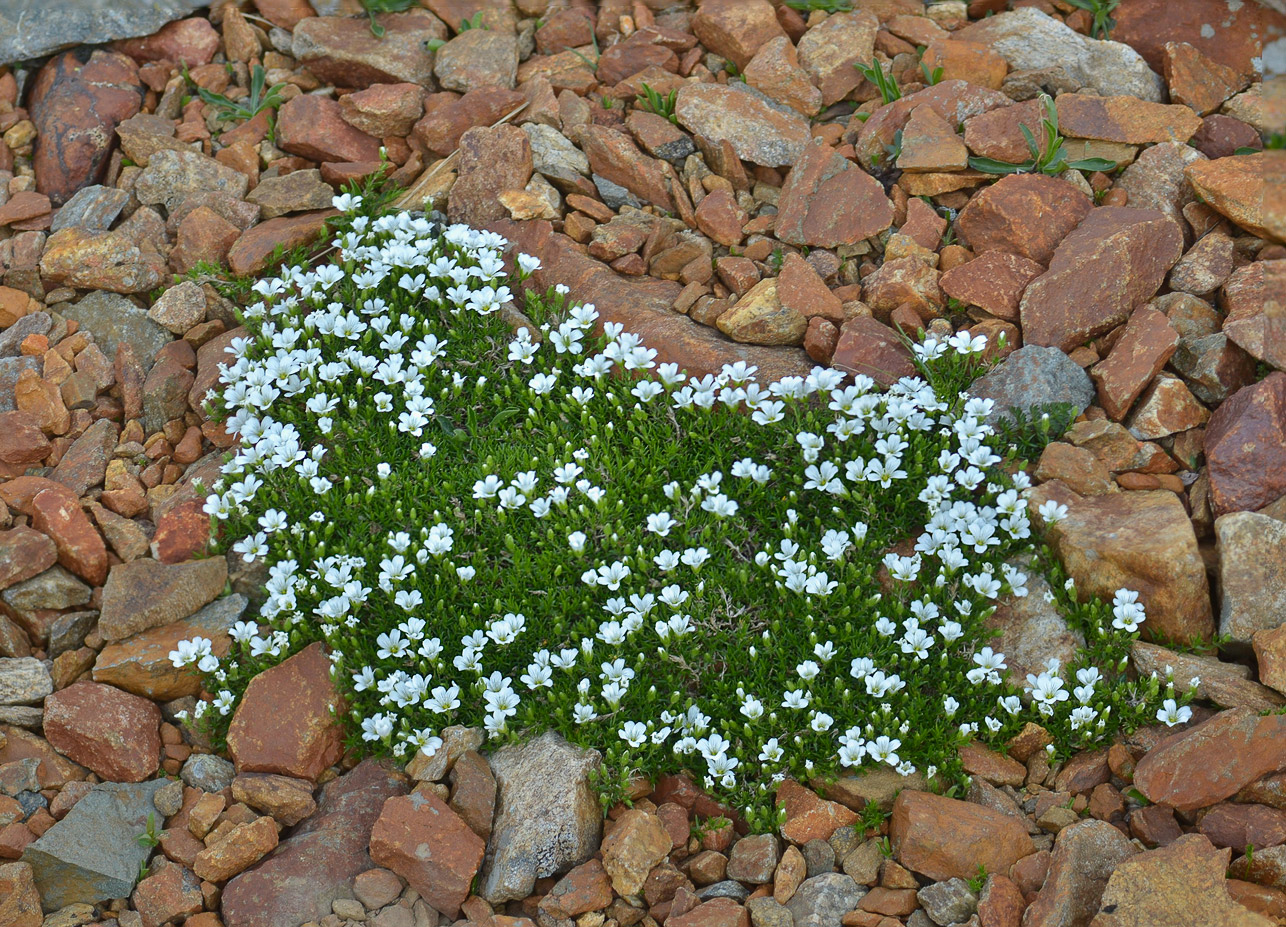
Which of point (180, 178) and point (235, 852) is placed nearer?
point (235, 852)

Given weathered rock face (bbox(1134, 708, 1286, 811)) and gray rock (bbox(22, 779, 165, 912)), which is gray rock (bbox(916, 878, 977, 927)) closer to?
weathered rock face (bbox(1134, 708, 1286, 811))

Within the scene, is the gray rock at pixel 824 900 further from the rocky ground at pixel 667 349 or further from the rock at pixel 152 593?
the rock at pixel 152 593

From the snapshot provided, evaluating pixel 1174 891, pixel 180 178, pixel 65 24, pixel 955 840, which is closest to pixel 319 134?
pixel 180 178

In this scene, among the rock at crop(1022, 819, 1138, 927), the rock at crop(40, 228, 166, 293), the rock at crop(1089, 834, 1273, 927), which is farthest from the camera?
the rock at crop(40, 228, 166, 293)

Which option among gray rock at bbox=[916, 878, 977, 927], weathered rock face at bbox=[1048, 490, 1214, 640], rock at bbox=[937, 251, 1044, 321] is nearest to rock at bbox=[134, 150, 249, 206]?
rock at bbox=[937, 251, 1044, 321]

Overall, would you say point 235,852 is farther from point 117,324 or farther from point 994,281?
point 994,281

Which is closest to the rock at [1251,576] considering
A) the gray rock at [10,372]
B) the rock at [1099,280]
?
the rock at [1099,280]
